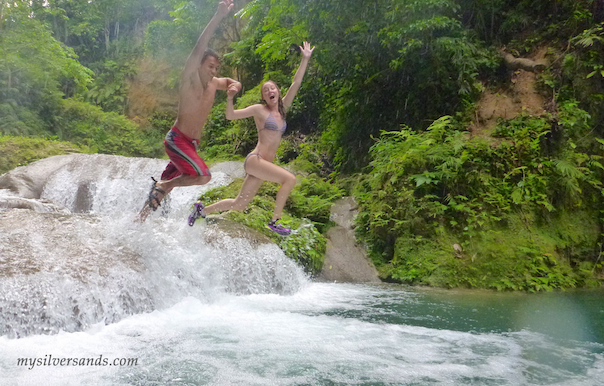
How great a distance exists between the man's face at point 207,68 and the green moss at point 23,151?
38.6ft

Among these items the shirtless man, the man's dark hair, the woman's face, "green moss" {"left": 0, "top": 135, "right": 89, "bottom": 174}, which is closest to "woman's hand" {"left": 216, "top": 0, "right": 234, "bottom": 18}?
the shirtless man

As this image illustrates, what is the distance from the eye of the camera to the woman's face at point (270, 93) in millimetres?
4621

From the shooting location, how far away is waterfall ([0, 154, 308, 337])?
4.99 m

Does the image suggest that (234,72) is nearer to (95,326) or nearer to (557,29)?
(557,29)

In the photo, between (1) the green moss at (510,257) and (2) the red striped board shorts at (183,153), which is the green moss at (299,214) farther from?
(2) the red striped board shorts at (183,153)

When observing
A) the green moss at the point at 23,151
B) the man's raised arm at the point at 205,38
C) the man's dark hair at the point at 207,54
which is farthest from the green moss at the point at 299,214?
the green moss at the point at 23,151

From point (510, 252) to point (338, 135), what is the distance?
5900mm

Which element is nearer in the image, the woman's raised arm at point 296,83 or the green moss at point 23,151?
Result: the woman's raised arm at point 296,83

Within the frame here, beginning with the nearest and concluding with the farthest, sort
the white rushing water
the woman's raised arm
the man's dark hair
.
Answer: the white rushing water
the man's dark hair
the woman's raised arm

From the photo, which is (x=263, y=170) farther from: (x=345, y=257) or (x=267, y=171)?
(x=345, y=257)

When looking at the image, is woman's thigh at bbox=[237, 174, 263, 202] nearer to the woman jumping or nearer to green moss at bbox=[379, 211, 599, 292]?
the woman jumping

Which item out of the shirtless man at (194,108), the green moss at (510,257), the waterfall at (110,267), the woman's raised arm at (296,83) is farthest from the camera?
the green moss at (510,257)

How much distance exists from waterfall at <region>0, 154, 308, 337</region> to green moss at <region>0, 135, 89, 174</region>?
17.9 ft

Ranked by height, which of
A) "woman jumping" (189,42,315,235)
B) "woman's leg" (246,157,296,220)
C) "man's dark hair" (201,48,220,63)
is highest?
"man's dark hair" (201,48,220,63)
